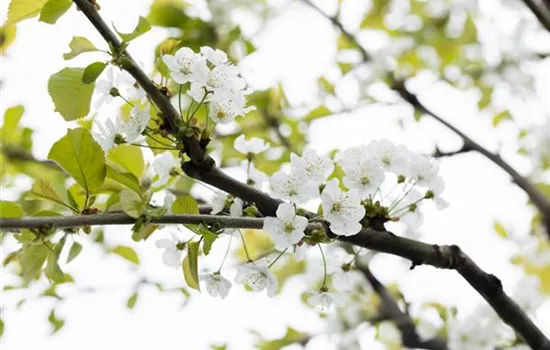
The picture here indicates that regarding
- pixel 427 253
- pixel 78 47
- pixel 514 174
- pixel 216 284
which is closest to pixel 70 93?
pixel 78 47

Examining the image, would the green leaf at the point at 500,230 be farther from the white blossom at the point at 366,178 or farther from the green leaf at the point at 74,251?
the green leaf at the point at 74,251

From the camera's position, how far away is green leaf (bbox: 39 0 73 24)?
664mm

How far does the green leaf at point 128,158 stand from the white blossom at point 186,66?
0.19 metres

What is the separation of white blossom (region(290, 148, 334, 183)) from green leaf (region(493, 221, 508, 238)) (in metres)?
1.24

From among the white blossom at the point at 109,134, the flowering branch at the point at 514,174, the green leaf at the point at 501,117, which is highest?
the green leaf at the point at 501,117

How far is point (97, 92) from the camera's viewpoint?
75cm

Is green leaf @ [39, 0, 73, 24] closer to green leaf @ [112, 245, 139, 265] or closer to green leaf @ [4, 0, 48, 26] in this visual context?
green leaf @ [4, 0, 48, 26]

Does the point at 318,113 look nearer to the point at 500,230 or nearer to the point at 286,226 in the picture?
the point at 500,230

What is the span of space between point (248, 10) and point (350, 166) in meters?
1.08

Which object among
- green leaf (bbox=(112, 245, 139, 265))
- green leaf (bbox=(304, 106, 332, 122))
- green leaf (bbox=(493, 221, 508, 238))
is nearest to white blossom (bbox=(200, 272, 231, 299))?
green leaf (bbox=(112, 245, 139, 265))

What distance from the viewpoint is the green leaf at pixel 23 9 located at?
2.31ft

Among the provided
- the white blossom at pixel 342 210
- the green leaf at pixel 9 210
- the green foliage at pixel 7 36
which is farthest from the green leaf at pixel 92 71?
the green foliage at pixel 7 36

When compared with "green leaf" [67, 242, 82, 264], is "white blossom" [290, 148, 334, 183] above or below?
above

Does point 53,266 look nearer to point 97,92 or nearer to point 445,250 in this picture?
point 97,92
